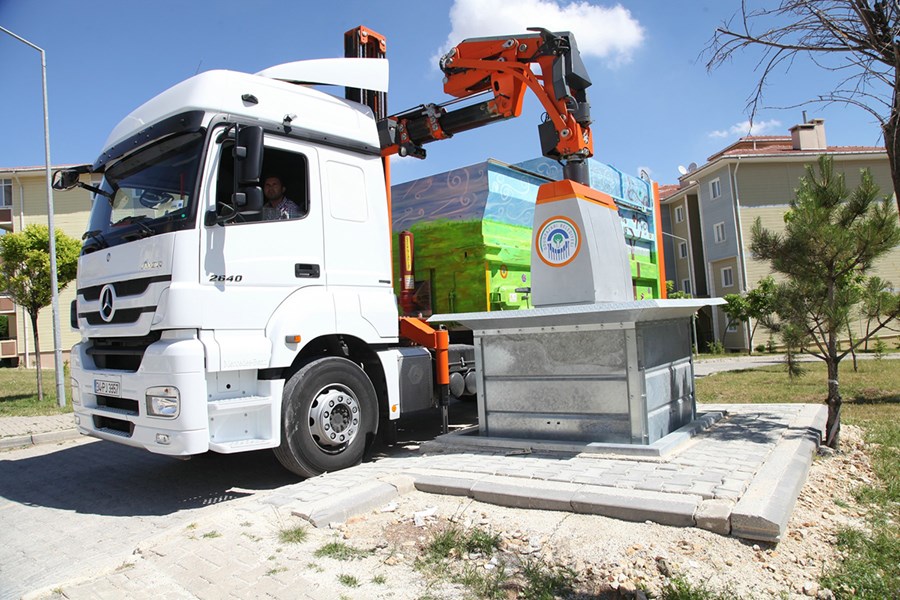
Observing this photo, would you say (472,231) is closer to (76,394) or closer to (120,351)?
(120,351)

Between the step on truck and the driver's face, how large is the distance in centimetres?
9

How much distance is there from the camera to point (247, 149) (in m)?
4.99

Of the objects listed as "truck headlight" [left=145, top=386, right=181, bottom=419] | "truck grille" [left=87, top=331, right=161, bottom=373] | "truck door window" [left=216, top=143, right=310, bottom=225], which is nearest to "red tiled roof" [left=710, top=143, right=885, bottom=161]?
"truck door window" [left=216, top=143, right=310, bottom=225]

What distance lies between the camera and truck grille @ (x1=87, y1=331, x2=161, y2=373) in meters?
5.19

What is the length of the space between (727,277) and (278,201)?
32.1 meters

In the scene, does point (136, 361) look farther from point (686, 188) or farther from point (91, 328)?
point (686, 188)

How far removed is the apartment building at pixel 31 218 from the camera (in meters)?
29.1

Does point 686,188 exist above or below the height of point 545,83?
above

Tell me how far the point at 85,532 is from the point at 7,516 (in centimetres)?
112

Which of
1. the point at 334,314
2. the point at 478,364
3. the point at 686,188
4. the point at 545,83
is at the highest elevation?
the point at 686,188

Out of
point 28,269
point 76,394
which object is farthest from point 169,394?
point 28,269

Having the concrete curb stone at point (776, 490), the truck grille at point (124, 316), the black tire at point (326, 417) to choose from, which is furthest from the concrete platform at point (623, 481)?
the truck grille at point (124, 316)

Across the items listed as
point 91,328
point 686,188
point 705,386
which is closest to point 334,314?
point 91,328

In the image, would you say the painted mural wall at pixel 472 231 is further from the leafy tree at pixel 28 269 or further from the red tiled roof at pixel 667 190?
the red tiled roof at pixel 667 190
